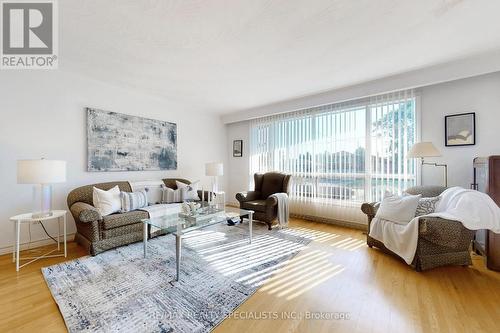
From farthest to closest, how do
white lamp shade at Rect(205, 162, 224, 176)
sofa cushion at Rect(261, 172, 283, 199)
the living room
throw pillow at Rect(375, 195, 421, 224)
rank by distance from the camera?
white lamp shade at Rect(205, 162, 224, 176), sofa cushion at Rect(261, 172, 283, 199), throw pillow at Rect(375, 195, 421, 224), the living room

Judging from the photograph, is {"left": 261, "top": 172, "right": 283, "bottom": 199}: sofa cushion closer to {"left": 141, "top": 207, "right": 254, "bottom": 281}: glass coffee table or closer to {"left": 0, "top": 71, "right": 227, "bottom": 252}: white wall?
{"left": 141, "top": 207, "right": 254, "bottom": 281}: glass coffee table

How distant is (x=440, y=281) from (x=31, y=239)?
4.89 meters

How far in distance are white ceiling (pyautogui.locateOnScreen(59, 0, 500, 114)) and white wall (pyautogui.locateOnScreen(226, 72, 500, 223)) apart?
20.4 inches

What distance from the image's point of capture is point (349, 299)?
1784mm

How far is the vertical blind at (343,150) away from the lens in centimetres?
337

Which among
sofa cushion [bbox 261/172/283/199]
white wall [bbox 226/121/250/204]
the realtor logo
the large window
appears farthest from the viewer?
white wall [bbox 226/121/250/204]

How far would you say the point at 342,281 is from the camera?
6.80 feet

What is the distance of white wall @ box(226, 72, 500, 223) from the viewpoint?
276cm

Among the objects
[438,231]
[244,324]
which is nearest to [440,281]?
[438,231]

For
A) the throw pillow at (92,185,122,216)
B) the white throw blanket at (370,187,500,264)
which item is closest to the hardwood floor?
the white throw blanket at (370,187,500,264)

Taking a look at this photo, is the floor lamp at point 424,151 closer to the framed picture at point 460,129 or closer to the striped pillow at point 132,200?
the framed picture at point 460,129

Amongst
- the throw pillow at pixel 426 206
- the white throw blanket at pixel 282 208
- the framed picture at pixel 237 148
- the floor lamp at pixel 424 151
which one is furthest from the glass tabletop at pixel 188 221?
the framed picture at pixel 237 148

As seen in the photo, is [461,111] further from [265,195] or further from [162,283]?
[162,283]

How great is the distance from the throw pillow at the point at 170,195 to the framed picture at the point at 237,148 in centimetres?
217
